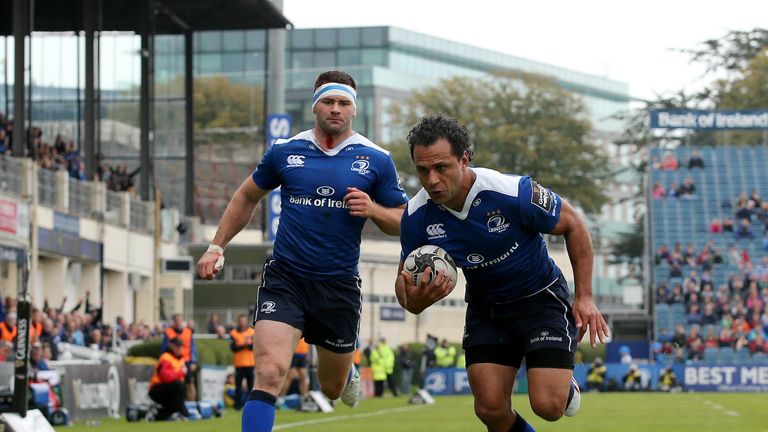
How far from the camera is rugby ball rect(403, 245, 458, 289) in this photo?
9492mm

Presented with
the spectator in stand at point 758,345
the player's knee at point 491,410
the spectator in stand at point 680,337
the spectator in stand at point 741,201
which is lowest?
the spectator in stand at point 758,345

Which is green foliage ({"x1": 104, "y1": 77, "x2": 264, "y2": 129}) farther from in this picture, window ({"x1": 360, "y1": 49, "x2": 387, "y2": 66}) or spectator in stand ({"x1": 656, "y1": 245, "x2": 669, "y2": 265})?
spectator in stand ({"x1": 656, "y1": 245, "x2": 669, "y2": 265})

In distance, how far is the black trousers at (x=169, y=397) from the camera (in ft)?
84.2

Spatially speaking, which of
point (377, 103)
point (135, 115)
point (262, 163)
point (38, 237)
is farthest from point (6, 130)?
point (377, 103)

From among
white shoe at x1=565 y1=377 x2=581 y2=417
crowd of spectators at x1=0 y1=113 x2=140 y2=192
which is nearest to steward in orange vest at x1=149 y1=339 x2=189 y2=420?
crowd of spectators at x1=0 y1=113 x2=140 y2=192

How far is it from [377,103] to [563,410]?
9900 centimetres

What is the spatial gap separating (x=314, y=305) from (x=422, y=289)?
200 centimetres

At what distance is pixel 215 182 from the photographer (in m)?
75.5

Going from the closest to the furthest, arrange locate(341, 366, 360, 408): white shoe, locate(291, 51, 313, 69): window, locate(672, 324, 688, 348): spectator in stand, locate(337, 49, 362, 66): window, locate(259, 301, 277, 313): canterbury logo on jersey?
locate(259, 301, 277, 313): canterbury logo on jersey < locate(341, 366, 360, 408): white shoe < locate(672, 324, 688, 348): spectator in stand < locate(337, 49, 362, 66): window < locate(291, 51, 313, 69): window

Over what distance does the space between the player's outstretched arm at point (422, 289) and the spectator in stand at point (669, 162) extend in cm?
5799

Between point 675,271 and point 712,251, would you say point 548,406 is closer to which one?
point 675,271

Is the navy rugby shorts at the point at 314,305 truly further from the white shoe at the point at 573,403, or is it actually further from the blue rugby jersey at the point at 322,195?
the white shoe at the point at 573,403

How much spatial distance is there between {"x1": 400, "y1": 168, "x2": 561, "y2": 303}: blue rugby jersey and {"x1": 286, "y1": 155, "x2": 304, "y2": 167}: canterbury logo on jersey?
4.84 feet

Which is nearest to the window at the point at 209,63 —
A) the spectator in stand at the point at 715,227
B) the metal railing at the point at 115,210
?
the spectator in stand at the point at 715,227
